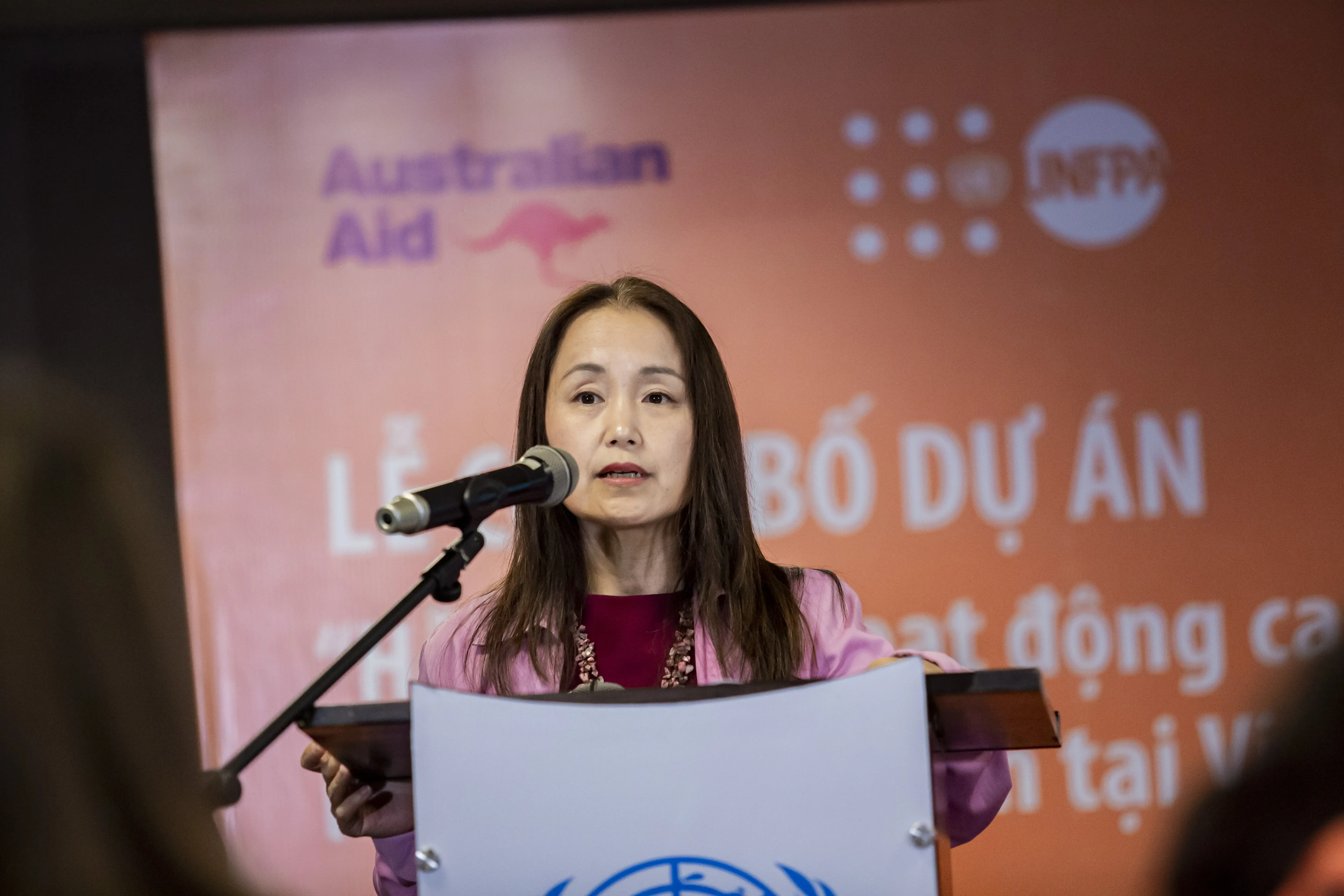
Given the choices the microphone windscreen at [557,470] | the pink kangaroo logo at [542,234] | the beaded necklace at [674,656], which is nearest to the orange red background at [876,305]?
the pink kangaroo logo at [542,234]

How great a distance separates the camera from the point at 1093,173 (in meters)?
3.58

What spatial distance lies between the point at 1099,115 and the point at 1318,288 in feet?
2.51

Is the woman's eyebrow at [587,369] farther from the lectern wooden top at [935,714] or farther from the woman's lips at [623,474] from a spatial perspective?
the lectern wooden top at [935,714]

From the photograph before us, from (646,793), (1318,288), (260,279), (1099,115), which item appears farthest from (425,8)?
(646,793)

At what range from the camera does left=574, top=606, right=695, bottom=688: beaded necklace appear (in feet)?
6.17

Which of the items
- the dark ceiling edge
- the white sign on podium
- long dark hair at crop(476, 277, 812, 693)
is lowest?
the white sign on podium

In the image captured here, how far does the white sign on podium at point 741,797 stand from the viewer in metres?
1.21

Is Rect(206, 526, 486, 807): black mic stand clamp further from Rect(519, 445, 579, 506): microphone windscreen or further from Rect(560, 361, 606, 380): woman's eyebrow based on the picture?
Rect(560, 361, 606, 380): woman's eyebrow

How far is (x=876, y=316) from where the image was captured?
3584 millimetres

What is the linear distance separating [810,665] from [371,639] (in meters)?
0.76

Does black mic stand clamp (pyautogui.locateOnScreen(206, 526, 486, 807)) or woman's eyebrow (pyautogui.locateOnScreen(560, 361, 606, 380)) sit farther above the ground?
woman's eyebrow (pyautogui.locateOnScreen(560, 361, 606, 380))

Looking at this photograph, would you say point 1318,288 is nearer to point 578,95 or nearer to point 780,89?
point 780,89

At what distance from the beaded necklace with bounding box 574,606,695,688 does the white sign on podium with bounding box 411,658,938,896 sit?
0.61 meters

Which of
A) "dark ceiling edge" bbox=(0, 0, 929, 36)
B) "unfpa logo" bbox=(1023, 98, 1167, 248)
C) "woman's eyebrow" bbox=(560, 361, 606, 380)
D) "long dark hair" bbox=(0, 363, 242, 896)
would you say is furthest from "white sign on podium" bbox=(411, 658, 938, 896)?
"dark ceiling edge" bbox=(0, 0, 929, 36)
